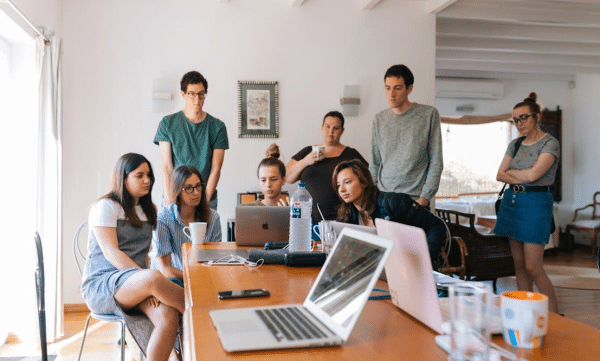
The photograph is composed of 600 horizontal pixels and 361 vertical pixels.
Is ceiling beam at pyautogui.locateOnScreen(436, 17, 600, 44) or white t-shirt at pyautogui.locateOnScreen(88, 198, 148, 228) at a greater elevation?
ceiling beam at pyautogui.locateOnScreen(436, 17, 600, 44)

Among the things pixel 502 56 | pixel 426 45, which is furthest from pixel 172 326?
pixel 502 56

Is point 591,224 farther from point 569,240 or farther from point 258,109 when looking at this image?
point 258,109

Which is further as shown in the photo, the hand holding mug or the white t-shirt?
the hand holding mug

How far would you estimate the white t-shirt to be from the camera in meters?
2.41

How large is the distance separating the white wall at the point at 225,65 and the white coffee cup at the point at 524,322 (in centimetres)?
354

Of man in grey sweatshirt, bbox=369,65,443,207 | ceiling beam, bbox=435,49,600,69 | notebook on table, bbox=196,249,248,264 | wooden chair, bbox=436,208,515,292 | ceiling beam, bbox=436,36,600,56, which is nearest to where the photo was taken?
notebook on table, bbox=196,249,248,264

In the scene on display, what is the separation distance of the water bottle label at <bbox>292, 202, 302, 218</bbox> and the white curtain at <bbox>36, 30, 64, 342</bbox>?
6.84ft

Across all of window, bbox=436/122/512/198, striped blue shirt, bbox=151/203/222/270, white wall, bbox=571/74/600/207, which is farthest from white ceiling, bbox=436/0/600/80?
striped blue shirt, bbox=151/203/222/270

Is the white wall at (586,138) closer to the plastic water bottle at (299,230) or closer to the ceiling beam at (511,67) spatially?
the ceiling beam at (511,67)

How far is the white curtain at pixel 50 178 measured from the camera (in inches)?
132

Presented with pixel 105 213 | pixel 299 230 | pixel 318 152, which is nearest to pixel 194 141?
pixel 318 152

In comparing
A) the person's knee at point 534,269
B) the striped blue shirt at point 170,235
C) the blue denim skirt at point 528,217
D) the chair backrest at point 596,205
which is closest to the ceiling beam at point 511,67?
the chair backrest at point 596,205

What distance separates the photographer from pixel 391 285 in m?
1.30

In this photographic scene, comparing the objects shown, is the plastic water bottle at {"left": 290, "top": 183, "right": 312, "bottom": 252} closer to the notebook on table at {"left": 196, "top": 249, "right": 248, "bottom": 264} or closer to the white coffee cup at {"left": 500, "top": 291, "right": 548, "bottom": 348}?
the notebook on table at {"left": 196, "top": 249, "right": 248, "bottom": 264}
